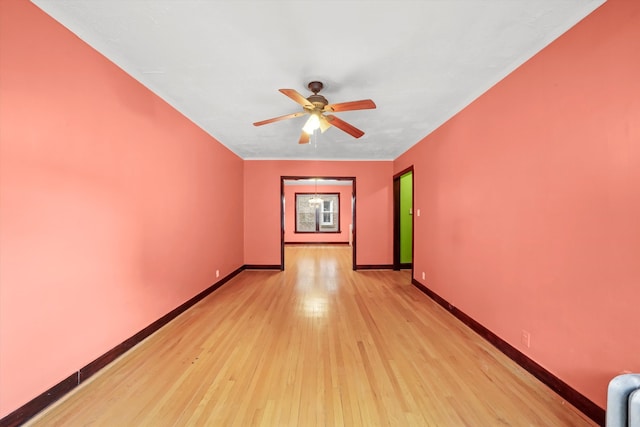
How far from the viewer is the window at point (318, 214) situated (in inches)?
368

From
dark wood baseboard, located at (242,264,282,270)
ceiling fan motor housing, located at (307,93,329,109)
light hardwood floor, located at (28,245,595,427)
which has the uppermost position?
ceiling fan motor housing, located at (307,93,329,109)

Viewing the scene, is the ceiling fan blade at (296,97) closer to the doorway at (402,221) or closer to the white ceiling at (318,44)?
the white ceiling at (318,44)

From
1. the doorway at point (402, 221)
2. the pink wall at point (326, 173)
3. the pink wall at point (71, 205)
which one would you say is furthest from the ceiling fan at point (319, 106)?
the doorway at point (402, 221)

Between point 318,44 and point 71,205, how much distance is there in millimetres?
2081

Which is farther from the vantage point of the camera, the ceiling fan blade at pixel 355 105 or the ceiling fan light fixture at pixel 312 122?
the ceiling fan light fixture at pixel 312 122

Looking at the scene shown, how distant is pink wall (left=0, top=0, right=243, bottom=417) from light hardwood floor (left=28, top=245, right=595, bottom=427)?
365 mm

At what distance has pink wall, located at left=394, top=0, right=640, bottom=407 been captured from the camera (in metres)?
1.29

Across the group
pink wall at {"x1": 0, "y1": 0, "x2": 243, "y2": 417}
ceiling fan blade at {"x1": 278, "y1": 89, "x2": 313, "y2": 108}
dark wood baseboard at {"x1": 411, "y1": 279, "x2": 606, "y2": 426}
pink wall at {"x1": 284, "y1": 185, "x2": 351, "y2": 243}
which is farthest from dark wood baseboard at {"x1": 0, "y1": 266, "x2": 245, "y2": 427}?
pink wall at {"x1": 284, "y1": 185, "x2": 351, "y2": 243}

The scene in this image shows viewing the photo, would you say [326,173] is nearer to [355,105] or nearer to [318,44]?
[355,105]

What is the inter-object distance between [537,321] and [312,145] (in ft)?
12.0

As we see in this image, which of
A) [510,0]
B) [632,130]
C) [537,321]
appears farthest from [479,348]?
[510,0]

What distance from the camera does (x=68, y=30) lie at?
A: 1.62 metres

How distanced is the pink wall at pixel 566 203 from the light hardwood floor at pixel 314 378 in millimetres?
395

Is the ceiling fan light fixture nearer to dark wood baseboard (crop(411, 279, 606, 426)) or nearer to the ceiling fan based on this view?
the ceiling fan
